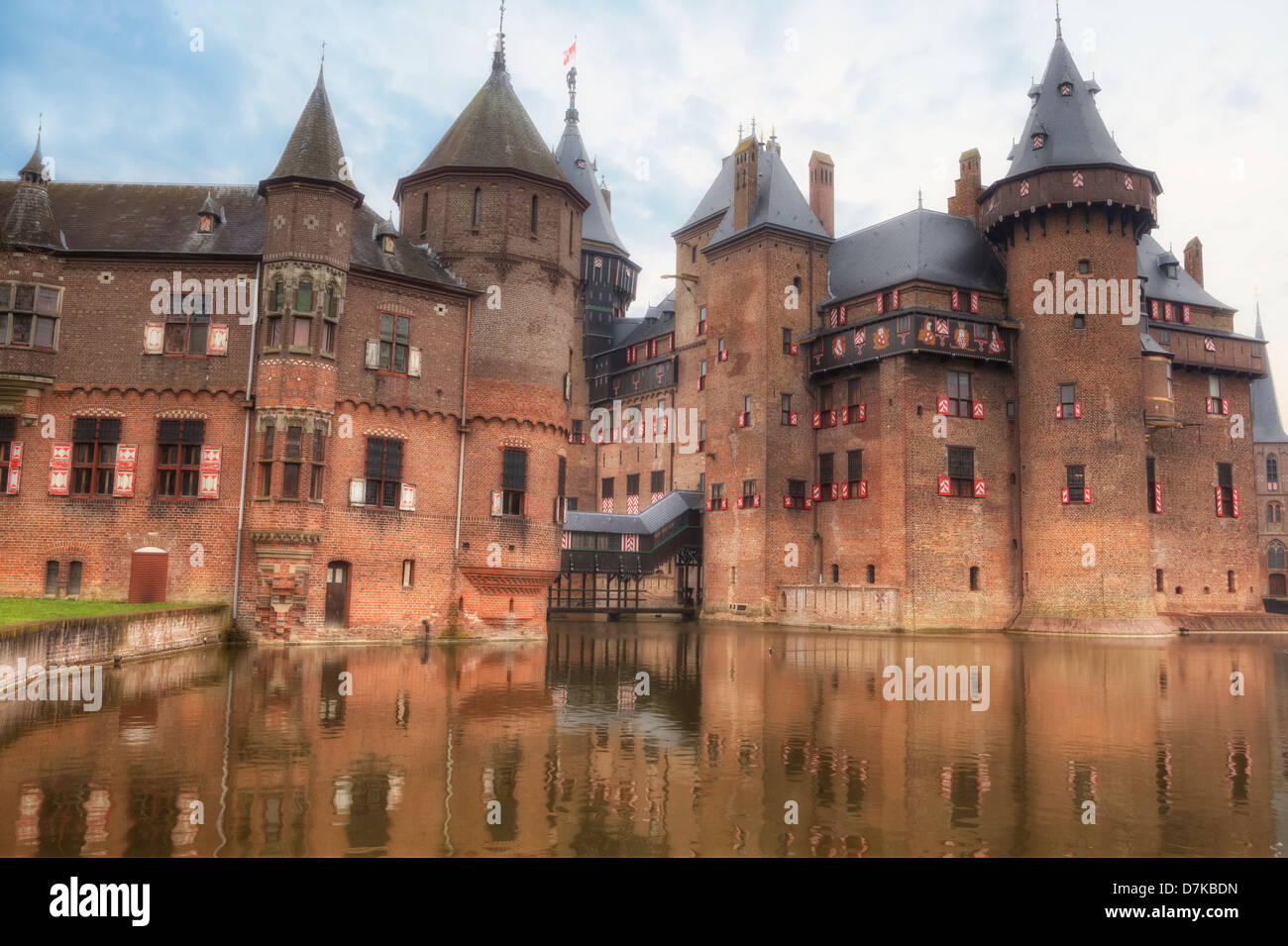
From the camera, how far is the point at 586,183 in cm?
6166

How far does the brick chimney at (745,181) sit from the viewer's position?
4434cm

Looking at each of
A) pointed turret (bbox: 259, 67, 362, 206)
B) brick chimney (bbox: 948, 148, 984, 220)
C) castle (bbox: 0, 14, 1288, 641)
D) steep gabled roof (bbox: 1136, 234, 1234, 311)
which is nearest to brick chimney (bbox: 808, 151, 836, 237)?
castle (bbox: 0, 14, 1288, 641)

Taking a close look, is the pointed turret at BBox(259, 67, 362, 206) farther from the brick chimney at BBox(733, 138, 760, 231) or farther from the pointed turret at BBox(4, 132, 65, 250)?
the brick chimney at BBox(733, 138, 760, 231)

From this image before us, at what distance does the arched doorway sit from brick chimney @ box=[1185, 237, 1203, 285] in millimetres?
44083

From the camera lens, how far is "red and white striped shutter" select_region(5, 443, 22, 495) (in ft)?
78.2

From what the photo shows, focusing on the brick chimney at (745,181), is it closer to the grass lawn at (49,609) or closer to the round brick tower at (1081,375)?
the round brick tower at (1081,375)

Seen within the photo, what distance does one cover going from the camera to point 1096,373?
36438 mm

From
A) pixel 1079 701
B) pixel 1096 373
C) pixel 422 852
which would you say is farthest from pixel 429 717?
pixel 1096 373

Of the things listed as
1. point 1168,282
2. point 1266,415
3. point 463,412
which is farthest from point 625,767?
point 1266,415

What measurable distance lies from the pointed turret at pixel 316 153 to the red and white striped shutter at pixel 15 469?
904cm

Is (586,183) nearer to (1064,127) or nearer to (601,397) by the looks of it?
(601,397)
